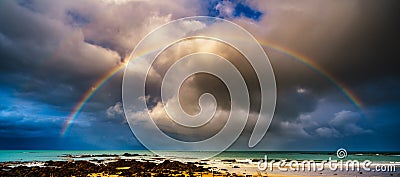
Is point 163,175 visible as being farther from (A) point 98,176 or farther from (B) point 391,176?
(B) point 391,176

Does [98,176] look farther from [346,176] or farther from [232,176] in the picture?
[346,176]

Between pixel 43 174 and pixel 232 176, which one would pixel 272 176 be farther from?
pixel 43 174

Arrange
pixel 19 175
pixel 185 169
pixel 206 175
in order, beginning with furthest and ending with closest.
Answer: pixel 185 169 → pixel 206 175 → pixel 19 175

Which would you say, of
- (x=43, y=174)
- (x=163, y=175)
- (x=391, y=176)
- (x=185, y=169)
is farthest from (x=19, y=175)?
(x=391, y=176)

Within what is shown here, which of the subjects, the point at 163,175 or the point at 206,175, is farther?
the point at 206,175

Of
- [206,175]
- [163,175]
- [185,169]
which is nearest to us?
[163,175]

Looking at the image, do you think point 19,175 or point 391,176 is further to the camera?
point 391,176

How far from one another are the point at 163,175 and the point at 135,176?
2686 mm

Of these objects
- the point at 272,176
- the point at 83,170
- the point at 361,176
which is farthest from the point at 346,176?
the point at 83,170

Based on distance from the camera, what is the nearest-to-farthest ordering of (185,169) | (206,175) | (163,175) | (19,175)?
(19,175), (163,175), (206,175), (185,169)

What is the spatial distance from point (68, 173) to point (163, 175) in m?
9.05

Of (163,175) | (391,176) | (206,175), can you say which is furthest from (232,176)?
(391,176)

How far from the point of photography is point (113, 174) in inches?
1202

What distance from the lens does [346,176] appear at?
3203cm
